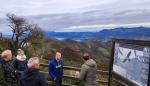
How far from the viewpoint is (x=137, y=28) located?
33.4 ft

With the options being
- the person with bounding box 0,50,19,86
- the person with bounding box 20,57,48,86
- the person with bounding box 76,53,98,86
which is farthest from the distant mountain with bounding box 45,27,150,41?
the person with bounding box 20,57,48,86

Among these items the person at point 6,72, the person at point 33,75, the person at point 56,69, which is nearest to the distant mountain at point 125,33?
the person at point 56,69

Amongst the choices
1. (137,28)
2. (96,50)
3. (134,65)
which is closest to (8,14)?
(96,50)

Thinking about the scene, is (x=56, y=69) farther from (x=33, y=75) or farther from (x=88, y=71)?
(x=33, y=75)

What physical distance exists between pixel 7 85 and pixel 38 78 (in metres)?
2.23

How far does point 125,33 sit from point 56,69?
8.15 ft

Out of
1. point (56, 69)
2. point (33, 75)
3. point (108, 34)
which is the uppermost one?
point (108, 34)

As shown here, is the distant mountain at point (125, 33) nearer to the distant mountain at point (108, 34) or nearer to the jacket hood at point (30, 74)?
the distant mountain at point (108, 34)

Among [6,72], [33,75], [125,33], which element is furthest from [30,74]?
[125,33]

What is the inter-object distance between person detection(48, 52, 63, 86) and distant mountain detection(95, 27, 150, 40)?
5.84ft

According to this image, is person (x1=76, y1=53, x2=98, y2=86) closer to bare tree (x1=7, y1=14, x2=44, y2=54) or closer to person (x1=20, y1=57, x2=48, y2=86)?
person (x1=20, y1=57, x2=48, y2=86)

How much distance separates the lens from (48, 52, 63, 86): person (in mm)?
10086

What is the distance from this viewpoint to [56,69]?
10203mm

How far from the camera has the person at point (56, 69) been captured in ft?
33.1
